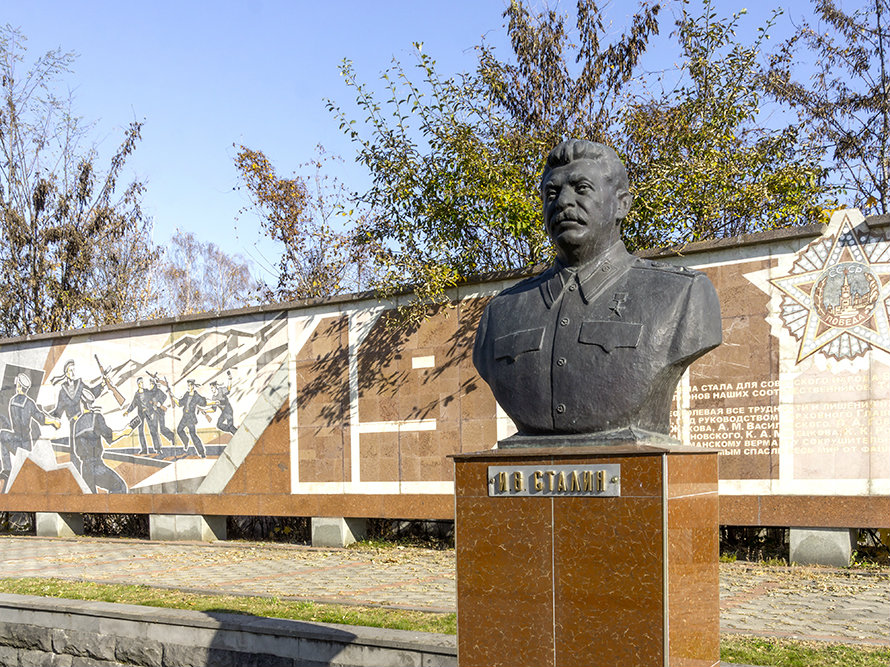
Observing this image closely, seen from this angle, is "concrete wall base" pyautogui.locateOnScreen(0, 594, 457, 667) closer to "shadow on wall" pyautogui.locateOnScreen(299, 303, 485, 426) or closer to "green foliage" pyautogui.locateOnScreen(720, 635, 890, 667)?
"green foliage" pyautogui.locateOnScreen(720, 635, 890, 667)

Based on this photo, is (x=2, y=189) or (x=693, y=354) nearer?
(x=693, y=354)

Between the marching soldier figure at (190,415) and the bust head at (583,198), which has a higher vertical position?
the bust head at (583,198)

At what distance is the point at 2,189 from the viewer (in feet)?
63.3

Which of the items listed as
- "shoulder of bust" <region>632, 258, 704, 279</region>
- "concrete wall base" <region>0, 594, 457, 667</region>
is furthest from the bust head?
"concrete wall base" <region>0, 594, 457, 667</region>

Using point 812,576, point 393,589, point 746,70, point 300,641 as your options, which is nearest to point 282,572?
point 393,589

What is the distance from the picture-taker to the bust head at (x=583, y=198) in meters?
4.08

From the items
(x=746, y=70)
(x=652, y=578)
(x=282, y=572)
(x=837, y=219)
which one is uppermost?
(x=746, y=70)

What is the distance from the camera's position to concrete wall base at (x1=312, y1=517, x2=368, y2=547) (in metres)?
11.5

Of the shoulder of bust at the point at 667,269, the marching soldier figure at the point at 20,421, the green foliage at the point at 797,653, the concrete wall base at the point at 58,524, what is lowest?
the concrete wall base at the point at 58,524

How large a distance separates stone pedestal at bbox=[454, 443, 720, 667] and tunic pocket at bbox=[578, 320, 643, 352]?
405 mm

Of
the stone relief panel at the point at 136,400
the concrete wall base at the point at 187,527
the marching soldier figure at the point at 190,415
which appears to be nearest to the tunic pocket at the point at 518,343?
the stone relief panel at the point at 136,400

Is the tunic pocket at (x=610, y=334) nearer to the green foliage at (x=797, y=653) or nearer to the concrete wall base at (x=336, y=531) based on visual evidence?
the green foliage at (x=797, y=653)

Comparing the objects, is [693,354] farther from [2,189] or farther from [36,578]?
[2,189]

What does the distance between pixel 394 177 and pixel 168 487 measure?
5011 millimetres
